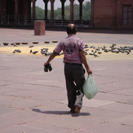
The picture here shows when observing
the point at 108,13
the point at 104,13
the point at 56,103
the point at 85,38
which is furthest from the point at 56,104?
the point at 104,13

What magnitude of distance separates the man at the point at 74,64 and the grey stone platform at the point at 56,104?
22 centimetres

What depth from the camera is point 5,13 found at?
54875 millimetres

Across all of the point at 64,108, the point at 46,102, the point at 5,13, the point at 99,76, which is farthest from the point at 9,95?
the point at 5,13

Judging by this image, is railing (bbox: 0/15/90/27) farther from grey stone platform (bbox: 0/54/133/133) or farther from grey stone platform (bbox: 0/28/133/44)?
grey stone platform (bbox: 0/54/133/133)

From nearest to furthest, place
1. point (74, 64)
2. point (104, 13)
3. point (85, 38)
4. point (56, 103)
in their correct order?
1. point (74, 64)
2. point (56, 103)
3. point (85, 38)
4. point (104, 13)

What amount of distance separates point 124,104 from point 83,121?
5.26 ft

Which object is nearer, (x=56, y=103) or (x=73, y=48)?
(x=73, y=48)

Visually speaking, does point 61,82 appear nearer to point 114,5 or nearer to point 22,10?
point 114,5

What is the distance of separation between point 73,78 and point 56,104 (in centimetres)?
85

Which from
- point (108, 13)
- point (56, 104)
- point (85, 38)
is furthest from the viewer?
point (108, 13)

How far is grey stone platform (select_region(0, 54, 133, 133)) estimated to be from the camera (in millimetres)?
6691

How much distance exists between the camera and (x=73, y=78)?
25.6ft

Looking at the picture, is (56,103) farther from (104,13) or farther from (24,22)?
(24,22)

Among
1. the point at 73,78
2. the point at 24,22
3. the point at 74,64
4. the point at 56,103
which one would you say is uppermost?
the point at 74,64
